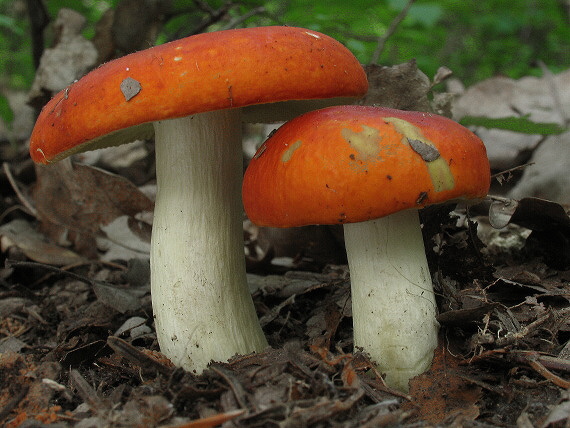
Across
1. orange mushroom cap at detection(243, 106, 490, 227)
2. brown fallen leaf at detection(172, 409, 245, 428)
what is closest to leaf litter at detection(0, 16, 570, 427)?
brown fallen leaf at detection(172, 409, 245, 428)

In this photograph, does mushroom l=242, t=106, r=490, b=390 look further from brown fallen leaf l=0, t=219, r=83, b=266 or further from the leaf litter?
brown fallen leaf l=0, t=219, r=83, b=266

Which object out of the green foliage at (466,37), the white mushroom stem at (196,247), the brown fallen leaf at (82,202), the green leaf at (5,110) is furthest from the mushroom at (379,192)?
the green foliage at (466,37)

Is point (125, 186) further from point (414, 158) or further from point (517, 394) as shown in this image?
point (517, 394)

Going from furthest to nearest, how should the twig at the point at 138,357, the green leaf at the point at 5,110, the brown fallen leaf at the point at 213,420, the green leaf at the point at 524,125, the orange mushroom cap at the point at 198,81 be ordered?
the green leaf at the point at 5,110 < the green leaf at the point at 524,125 < the twig at the point at 138,357 < the orange mushroom cap at the point at 198,81 < the brown fallen leaf at the point at 213,420

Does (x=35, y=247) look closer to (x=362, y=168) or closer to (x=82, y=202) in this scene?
(x=82, y=202)

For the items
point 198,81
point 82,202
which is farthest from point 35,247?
point 198,81

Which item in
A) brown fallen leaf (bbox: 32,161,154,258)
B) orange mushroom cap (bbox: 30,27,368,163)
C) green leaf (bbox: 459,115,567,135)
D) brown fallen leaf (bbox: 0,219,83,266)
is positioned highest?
orange mushroom cap (bbox: 30,27,368,163)

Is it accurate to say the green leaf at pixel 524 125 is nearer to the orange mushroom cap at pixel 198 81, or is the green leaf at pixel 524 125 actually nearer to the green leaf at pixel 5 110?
the orange mushroom cap at pixel 198 81

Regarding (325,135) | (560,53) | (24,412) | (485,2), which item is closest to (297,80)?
(325,135)
